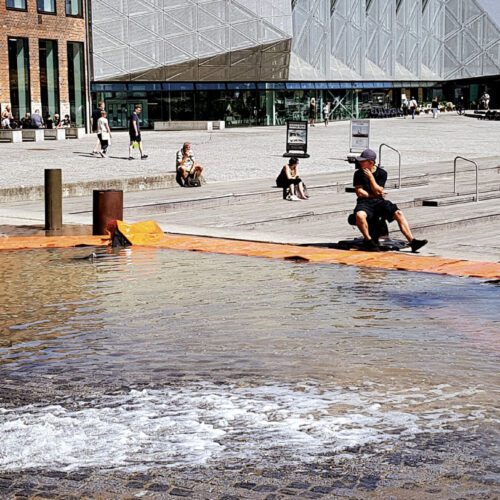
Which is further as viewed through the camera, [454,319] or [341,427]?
[454,319]

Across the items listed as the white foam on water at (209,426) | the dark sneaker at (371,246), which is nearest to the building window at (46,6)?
the dark sneaker at (371,246)

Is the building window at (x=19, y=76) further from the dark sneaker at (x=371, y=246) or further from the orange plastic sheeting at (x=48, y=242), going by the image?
the dark sneaker at (x=371, y=246)

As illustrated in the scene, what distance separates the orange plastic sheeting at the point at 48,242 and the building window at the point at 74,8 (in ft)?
131

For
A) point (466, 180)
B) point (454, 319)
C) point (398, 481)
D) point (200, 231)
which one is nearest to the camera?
point (398, 481)

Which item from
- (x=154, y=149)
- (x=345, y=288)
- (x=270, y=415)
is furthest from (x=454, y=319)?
(x=154, y=149)

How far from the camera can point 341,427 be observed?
246 inches

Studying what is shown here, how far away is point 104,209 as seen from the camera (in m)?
15.6

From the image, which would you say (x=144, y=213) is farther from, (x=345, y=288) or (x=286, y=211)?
(x=345, y=288)

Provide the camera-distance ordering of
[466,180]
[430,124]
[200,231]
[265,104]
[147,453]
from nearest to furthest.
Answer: [147,453], [200,231], [466,180], [430,124], [265,104]

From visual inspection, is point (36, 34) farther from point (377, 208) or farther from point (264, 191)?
point (377, 208)

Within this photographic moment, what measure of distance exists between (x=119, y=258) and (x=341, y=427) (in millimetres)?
7519

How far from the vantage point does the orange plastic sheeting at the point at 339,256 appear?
40.2ft

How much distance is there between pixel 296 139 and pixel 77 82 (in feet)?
81.0

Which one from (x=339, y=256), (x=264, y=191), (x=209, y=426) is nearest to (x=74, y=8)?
(x=264, y=191)
